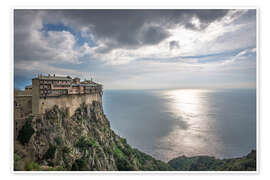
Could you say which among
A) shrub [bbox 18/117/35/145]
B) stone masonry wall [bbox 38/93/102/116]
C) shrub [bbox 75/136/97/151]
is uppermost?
stone masonry wall [bbox 38/93/102/116]

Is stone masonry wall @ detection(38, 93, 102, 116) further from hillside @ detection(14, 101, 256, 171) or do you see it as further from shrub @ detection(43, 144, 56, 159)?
shrub @ detection(43, 144, 56, 159)

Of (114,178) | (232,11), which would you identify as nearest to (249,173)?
(114,178)

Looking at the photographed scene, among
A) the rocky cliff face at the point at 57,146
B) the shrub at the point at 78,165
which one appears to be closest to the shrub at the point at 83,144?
the rocky cliff face at the point at 57,146

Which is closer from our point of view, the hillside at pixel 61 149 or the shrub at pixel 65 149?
the hillside at pixel 61 149

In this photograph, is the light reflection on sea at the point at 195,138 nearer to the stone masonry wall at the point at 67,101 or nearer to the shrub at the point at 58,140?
the stone masonry wall at the point at 67,101

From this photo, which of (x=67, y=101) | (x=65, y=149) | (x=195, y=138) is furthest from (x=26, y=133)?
(x=195, y=138)

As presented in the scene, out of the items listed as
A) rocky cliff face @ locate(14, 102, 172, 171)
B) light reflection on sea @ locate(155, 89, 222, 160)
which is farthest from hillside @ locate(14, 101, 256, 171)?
light reflection on sea @ locate(155, 89, 222, 160)

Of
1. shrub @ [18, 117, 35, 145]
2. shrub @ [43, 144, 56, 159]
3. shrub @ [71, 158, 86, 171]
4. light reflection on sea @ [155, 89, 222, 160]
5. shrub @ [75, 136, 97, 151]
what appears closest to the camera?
shrub @ [18, 117, 35, 145]

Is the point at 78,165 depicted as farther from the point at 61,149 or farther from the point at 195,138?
the point at 195,138
